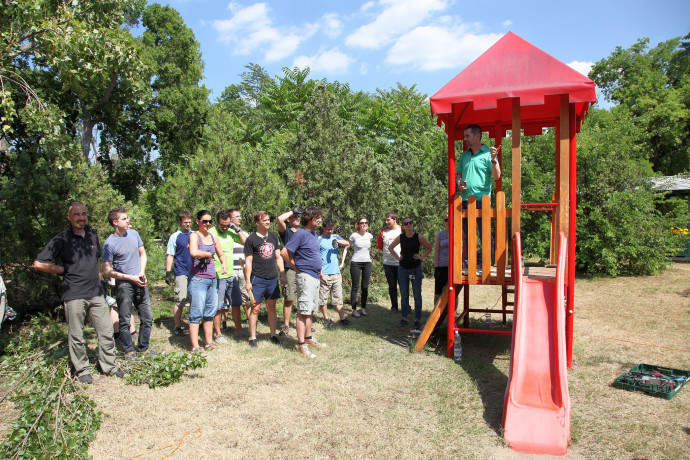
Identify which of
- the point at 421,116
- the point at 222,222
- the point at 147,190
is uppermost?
the point at 421,116

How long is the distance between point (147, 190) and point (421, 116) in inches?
615

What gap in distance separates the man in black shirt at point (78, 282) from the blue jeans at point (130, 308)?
19.0 inches

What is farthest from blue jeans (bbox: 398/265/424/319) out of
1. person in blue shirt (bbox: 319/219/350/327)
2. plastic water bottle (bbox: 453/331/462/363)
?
A: plastic water bottle (bbox: 453/331/462/363)

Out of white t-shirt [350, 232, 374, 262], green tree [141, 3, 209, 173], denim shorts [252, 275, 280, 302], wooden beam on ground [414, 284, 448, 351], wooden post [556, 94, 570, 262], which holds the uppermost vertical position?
green tree [141, 3, 209, 173]

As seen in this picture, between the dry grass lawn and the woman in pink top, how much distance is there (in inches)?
18.3

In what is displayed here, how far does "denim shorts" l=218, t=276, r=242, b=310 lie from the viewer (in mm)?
6738

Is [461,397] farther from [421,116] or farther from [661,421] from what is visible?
[421,116]

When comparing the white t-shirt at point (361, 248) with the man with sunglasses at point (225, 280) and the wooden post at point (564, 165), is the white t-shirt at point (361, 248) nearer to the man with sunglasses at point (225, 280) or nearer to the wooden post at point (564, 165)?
the man with sunglasses at point (225, 280)

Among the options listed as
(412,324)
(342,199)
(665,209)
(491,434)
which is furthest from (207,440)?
(665,209)

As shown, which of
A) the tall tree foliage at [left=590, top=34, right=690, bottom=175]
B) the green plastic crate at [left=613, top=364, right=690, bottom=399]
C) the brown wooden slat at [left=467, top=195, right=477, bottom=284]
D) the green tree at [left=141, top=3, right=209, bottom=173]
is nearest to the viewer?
the green plastic crate at [left=613, top=364, right=690, bottom=399]

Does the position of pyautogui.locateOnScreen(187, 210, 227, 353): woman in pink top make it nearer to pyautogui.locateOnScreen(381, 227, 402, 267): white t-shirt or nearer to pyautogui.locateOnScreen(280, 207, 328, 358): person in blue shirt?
pyautogui.locateOnScreen(280, 207, 328, 358): person in blue shirt

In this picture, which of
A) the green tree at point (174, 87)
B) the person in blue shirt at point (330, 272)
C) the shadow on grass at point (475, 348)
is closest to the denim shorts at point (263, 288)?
the person in blue shirt at point (330, 272)

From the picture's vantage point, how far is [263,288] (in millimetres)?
6406

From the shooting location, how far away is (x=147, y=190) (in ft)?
85.7
